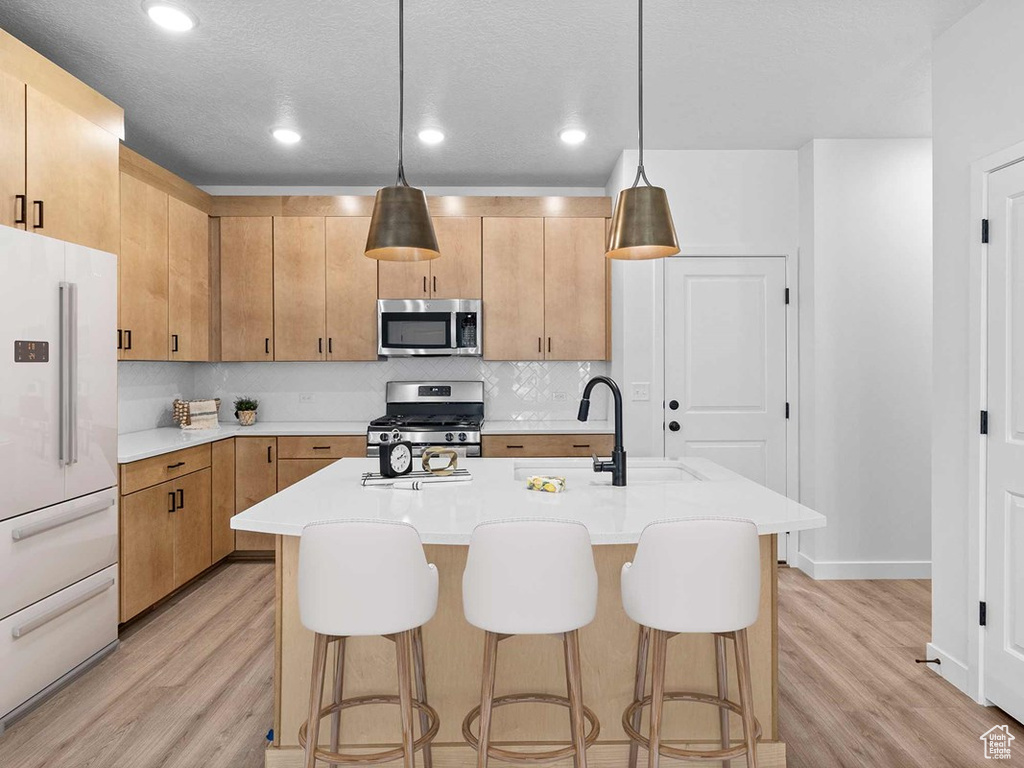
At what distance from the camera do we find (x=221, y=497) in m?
4.43

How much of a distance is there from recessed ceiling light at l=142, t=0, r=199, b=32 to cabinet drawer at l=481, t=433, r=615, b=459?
2.75 m

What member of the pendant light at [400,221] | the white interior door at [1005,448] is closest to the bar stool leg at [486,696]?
the pendant light at [400,221]

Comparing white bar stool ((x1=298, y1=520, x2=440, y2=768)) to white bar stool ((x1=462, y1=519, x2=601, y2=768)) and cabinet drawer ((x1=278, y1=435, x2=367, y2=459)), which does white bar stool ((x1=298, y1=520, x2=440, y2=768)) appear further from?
cabinet drawer ((x1=278, y1=435, x2=367, y2=459))

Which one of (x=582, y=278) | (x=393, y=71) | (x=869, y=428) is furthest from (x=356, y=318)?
(x=869, y=428)

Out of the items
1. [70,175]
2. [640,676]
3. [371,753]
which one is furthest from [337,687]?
[70,175]

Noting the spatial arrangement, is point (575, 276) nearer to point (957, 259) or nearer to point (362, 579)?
point (957, 259)

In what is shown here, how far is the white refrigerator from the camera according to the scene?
248cm

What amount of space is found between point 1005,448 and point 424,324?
336 centimetres

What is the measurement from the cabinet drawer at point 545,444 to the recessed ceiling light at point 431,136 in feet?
6.03

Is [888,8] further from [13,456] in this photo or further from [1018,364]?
[13,456]

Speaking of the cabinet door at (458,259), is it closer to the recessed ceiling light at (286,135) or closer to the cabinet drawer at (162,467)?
the recessed ceiling light at (286,135)

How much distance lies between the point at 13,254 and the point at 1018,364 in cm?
357

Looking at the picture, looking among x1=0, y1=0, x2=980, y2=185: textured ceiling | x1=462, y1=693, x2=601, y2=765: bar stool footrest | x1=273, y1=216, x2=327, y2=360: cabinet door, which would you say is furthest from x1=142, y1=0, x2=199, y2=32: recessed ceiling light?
x1=462, y1=693, x2=601, y2=765: bar stool footrest

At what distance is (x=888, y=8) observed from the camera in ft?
8.93
